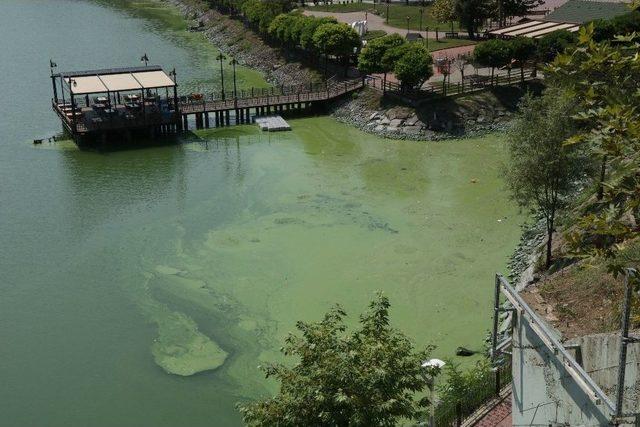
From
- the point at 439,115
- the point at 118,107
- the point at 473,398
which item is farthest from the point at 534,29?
the point at 473,398

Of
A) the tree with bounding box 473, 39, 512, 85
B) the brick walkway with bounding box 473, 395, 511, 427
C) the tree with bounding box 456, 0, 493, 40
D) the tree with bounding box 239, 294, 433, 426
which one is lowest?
the brick walkway with bounding box 473, 395, 511, 427

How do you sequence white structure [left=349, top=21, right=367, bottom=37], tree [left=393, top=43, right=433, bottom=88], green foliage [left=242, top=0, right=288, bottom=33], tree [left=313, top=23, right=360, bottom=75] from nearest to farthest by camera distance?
tree [left=393, top=43, right=433, bottom=88] → tree [left=313, top=23, right=360, bottom=75] → white structure [left=349, top=21, right=367, bottom=37] → green foliage [left=242, top=0, right=288, bottom=33]

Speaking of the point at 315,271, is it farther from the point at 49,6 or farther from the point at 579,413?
the point at 49,6

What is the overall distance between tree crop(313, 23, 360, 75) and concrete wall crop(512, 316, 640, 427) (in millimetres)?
40590

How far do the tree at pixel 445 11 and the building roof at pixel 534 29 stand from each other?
5997 millimetres

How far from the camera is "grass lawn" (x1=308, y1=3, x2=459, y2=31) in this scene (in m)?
68.9

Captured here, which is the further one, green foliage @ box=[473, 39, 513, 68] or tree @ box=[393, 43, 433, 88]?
green foliage @ box=[473, 39, 513, 68]

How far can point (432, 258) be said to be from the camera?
28938 millimetres

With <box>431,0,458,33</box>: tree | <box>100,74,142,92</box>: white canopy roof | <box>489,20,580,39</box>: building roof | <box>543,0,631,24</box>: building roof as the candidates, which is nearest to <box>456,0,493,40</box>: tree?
<box>431,0,458,33</box>: tree

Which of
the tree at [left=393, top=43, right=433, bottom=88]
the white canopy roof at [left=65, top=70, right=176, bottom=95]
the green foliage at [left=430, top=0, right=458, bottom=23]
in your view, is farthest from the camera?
the green foliage at [left=430, top=0, right=458, bottom=23]

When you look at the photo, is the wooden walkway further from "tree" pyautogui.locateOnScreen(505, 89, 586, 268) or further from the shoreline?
"tree" pyautogui.locateOnScreen(505, 89, 586, 268)

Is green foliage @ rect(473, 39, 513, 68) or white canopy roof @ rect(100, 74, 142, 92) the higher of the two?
green foliage @ rect(473, 39, 513, 68)

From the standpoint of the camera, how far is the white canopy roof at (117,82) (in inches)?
1696

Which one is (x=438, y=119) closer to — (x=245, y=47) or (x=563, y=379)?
(x=245, y=47)
